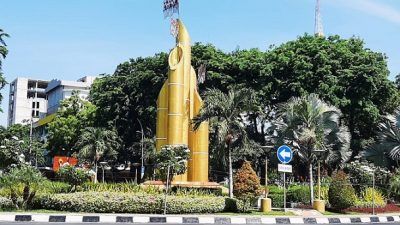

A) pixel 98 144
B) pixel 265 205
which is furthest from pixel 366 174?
pixel 98 144

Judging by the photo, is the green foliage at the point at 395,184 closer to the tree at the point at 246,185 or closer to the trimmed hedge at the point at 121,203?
the tree at the point at 246,185

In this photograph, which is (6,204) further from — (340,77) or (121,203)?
(340,77)

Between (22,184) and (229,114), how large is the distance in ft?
29.0

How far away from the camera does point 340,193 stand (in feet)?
73.3

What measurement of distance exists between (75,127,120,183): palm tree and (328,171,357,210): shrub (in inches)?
1172

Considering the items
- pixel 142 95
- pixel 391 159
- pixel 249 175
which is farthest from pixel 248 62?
pixel 249 175

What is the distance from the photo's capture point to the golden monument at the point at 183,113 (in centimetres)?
3072

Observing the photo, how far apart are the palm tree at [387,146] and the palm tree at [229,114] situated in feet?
34.4

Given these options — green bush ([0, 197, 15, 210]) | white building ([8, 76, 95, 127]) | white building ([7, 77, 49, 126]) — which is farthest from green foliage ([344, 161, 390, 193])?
white building ([7, 77, 49, 126])

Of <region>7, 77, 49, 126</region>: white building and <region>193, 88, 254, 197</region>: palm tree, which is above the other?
<region>7, 77, 49, 126</region>: white building

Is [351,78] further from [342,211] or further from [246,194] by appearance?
[246,194]

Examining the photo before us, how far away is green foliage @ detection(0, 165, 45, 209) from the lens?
19.2 m

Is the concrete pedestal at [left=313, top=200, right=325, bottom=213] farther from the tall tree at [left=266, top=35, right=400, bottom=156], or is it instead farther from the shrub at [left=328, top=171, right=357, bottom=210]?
the tall tree at [left=266, top=35, right=400, bottom=156]

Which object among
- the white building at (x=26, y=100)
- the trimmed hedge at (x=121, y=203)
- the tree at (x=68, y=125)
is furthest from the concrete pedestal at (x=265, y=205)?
the white building at (x=26, y=100)
